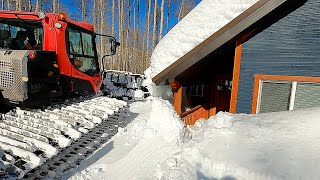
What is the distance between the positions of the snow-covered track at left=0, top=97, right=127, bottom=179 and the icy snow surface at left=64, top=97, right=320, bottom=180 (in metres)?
0.47

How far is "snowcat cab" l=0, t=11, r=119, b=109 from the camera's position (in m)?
4.27

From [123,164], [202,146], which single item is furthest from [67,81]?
[202,146]

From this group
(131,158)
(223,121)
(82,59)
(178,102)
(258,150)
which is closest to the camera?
(258,150)

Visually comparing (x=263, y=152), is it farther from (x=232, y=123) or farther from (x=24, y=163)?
(x=24, y=163)

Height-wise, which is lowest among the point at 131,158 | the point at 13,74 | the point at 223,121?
the point at 131,158

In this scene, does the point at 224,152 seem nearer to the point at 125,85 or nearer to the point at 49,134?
the point at 49,134

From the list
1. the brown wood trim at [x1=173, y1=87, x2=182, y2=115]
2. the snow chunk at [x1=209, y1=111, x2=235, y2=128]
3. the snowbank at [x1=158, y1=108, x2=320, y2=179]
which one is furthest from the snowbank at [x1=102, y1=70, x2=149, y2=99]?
the snowbank at [x1=158, y1=108, x2=320, y2=179]

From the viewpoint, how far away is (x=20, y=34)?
18.8ft

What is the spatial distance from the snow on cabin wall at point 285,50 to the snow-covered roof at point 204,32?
2.30 ft

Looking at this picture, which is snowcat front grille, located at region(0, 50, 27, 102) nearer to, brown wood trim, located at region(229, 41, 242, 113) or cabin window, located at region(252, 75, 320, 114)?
brown wood trim, located at region(229, 41, 242, 113)

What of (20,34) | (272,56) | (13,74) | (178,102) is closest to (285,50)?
(272,56)

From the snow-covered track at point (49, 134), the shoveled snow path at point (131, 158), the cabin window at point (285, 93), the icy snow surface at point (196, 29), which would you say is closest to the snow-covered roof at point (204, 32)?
the icy snow surface at point (196, 29)

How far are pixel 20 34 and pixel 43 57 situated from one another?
1612 mm

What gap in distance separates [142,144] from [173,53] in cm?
225
